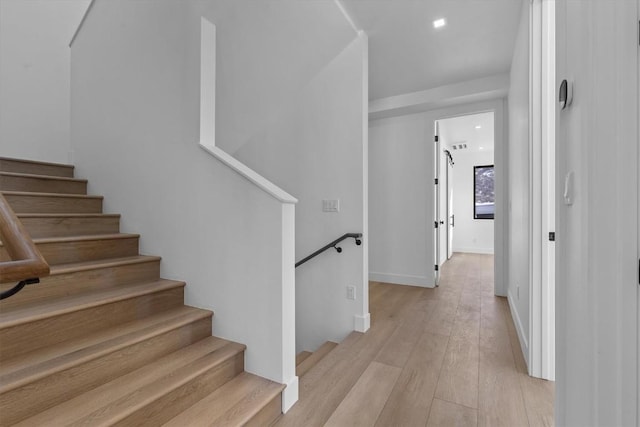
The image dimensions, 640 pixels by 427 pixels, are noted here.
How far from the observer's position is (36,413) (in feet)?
3.85

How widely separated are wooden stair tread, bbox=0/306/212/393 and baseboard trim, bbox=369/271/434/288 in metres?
2.99

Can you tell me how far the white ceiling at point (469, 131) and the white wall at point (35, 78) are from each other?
203 inches

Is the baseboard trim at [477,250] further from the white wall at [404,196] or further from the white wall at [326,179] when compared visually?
the white wall at [326,179]

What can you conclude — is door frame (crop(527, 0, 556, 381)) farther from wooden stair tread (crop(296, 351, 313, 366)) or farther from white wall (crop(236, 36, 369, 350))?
wooden stair tread (crop(296, 351, 313, 366))

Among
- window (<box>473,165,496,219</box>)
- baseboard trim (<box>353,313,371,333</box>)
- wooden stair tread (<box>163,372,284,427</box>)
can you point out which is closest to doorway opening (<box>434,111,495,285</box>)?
window (<box>473,165,496,219</box>)

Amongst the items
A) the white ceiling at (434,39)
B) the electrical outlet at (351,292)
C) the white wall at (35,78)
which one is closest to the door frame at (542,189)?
the white ceiling at (434,39)

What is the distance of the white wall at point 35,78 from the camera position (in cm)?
325

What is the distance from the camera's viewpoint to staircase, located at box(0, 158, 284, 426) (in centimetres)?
121

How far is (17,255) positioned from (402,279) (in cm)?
412

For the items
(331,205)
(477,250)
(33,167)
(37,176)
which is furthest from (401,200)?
(477,250)
